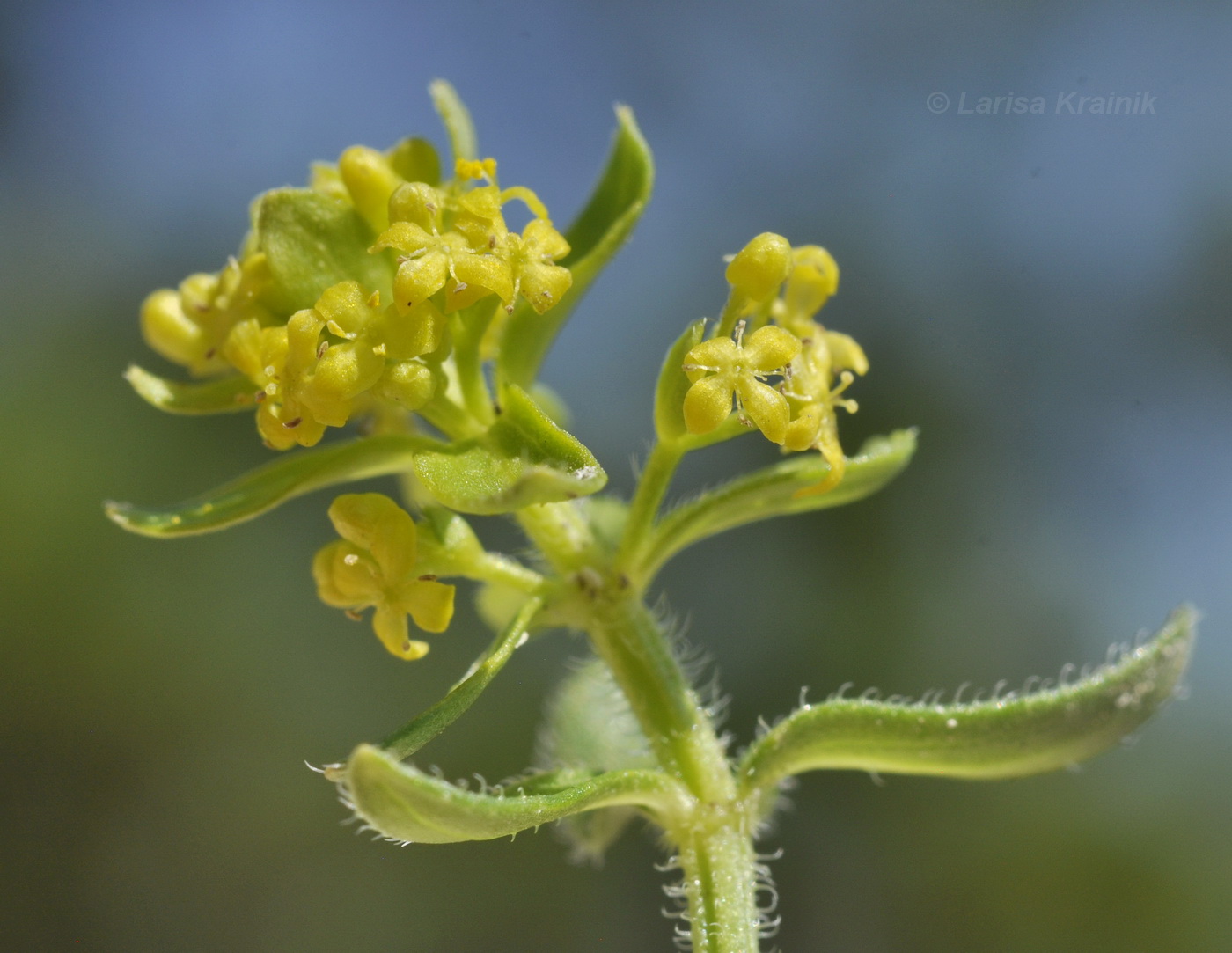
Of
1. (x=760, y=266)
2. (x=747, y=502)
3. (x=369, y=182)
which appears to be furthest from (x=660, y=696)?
(x=369, y=182)

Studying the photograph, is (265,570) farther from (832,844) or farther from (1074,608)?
(1074,608)

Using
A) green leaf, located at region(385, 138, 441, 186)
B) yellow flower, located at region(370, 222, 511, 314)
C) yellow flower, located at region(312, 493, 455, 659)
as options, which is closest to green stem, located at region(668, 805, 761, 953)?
yellow flower, located at region(312, 493, 455, 659)

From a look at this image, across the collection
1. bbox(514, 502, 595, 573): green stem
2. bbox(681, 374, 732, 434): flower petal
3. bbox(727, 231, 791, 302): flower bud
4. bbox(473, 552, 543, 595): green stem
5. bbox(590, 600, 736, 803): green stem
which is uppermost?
bbox(727, 231, 791, 302): flower bud

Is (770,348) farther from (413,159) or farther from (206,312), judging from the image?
(206,312)

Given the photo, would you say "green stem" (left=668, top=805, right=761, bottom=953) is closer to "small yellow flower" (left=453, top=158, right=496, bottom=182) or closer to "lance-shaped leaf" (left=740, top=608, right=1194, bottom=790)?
"lance-shaped leaf" (left=740, top=608, right=1194, bottom=790)

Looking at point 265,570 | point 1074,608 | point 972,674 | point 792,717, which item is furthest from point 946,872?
point 792,717

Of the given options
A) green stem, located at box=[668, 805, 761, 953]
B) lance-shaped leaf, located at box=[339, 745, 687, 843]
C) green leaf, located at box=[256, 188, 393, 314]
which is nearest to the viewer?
lance-shaped leaf, located at box=[339, 745, 687, 843]

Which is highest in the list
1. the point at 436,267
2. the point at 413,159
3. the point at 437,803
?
the point at 413,159
